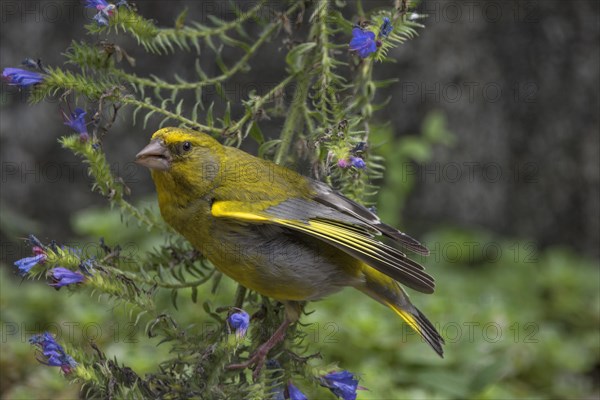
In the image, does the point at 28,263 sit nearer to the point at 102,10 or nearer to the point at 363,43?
the point at 102,10

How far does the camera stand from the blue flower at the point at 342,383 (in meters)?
2.64

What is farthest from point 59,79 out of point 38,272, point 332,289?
point 332,289

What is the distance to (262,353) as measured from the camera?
8.89 ft

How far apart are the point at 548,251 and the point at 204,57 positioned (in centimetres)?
244

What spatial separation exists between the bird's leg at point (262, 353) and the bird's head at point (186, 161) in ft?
1.77

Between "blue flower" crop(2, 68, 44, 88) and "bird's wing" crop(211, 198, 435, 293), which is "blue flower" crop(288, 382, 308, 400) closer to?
"bird's wing" crop(211, 198, 435, 293)

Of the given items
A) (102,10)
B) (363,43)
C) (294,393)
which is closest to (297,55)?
(363,43)

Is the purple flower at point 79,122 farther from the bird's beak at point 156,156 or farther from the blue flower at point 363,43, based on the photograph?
the blue flower at point 363,43

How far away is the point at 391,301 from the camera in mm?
3072

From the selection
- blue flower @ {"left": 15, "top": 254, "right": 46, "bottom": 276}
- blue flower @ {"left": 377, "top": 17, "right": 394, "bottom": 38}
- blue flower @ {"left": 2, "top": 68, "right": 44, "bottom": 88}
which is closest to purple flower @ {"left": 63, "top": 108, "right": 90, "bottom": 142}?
blue flower @ {"left": 2, "top": 68, "right": 44, "bottom": 88}

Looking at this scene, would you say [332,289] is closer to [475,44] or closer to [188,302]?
[188,302]

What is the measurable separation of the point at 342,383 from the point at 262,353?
0.27 metres

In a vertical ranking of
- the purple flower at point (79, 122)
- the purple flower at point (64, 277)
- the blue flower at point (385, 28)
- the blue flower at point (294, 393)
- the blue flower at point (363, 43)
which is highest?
the blue flower at point (385, 28)

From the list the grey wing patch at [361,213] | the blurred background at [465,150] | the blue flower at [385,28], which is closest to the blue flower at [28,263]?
the grey wing patch at [361,213]
